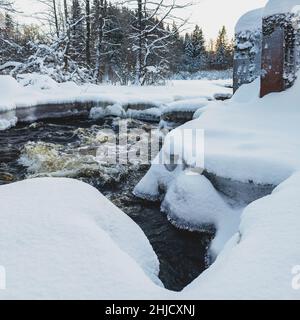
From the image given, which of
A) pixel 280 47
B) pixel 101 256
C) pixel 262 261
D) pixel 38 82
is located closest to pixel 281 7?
pixel 280 47

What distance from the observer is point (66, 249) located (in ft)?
5.62

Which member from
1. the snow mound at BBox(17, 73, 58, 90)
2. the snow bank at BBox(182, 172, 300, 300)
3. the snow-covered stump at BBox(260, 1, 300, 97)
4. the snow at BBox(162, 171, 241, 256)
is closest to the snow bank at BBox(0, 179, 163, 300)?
the snow bank at BBox(182, 172, 300, 300)

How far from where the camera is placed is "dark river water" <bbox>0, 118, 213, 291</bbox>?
3369mm

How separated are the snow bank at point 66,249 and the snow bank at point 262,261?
255mm

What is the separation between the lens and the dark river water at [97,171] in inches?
133

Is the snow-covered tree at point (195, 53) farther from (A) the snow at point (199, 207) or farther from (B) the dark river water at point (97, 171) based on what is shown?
(A) the snow at point (199, 207)

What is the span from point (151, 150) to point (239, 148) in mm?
3561

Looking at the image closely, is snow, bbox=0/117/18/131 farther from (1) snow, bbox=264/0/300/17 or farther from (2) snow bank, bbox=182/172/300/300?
(2) snow bank, bbox=182/172/300/300

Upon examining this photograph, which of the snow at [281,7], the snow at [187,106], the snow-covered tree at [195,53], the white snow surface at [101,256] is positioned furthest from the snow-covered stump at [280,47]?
the snow-covered tree at [195,53]

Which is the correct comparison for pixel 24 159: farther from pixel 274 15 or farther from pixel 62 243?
pixel 62 243

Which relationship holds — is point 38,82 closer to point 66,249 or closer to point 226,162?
point 226,162

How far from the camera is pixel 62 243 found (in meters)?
1.76

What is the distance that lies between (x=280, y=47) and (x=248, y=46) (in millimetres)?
1398
